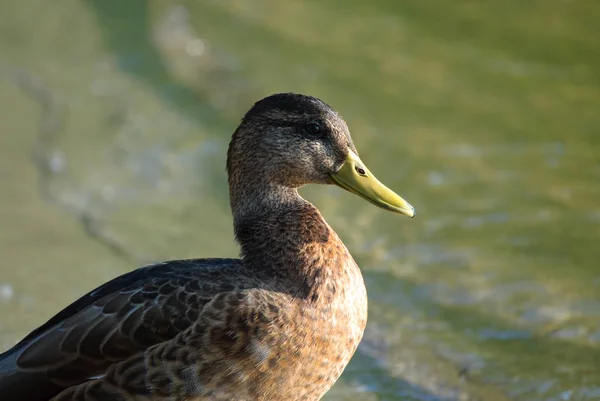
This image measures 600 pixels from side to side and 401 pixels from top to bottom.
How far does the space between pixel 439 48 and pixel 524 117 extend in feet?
5.29

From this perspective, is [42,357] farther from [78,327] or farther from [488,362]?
[488,362]

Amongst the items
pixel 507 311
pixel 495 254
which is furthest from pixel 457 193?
pixel 507 311

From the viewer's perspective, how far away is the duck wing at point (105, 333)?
13.7 feet

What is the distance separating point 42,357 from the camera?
422 centimetres

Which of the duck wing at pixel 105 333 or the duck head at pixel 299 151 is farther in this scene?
the duck head at pixel 299 151

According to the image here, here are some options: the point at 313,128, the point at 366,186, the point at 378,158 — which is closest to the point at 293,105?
the point at 313,128

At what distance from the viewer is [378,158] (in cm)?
813

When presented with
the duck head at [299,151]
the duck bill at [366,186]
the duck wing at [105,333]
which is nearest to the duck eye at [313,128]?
the duck head at [299,151]

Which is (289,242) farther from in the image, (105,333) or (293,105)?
(105,333)

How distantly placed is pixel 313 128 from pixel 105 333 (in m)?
1.29

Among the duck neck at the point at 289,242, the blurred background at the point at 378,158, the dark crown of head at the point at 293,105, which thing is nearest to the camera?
the duck neck at the point at 289,242

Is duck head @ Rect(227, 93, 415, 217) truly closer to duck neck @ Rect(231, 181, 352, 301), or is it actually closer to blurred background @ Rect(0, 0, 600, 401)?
duck neck @ Rect(231, 181, 352, 301)

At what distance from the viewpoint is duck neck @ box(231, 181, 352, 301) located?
4449mm

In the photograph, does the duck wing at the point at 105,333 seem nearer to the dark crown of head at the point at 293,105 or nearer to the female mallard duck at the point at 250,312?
the female mallard duck at the point at 250,312
